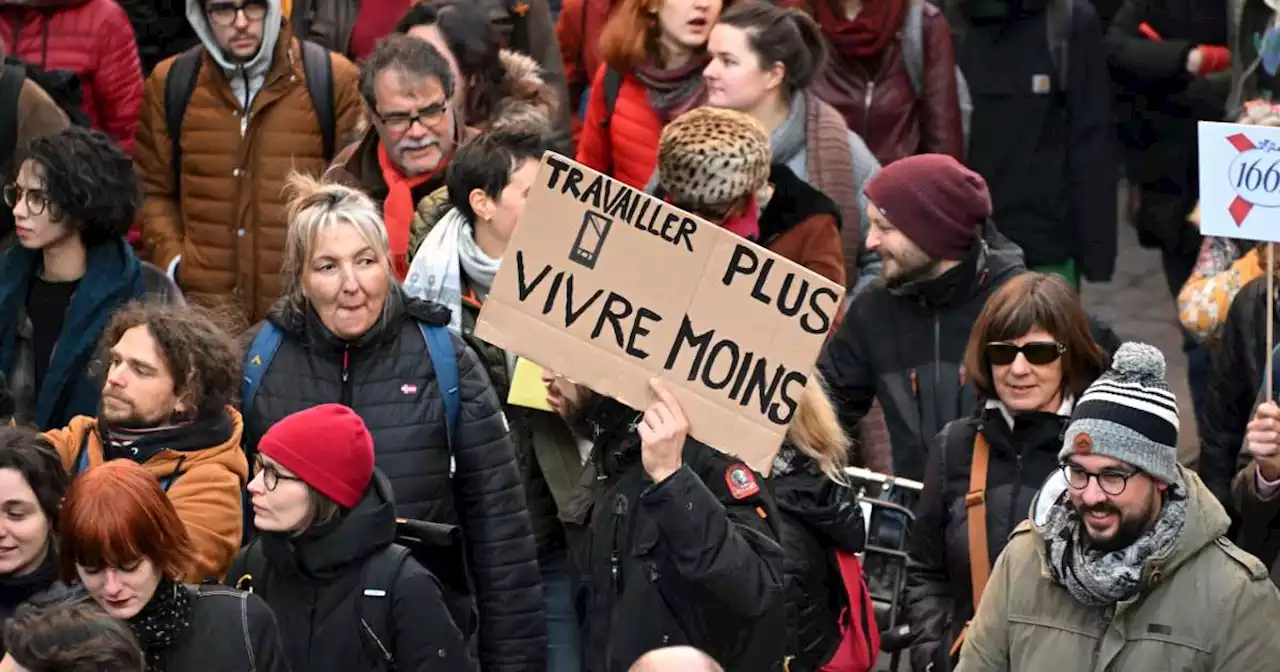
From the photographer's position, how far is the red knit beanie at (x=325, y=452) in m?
6.70

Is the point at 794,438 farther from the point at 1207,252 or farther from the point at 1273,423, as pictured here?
the point at 1207,252

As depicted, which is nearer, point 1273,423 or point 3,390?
point 1273,423

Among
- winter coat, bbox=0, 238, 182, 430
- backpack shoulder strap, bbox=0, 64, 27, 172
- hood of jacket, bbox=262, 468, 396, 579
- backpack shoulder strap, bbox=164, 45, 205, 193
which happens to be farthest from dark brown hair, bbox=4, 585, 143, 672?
backpack shoulder strap, bbox=164, 45, 205, 193

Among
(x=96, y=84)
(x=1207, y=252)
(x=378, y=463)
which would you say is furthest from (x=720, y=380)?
(x=96, y=84)

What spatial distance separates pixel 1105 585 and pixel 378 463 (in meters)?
2.17

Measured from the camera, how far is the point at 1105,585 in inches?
244

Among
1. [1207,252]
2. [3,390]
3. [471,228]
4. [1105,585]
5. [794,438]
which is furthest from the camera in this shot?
[1207,252]

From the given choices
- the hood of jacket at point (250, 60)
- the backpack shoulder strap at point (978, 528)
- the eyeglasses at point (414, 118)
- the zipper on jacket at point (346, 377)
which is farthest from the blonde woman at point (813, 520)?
the hood of jacket at point (250, 60)

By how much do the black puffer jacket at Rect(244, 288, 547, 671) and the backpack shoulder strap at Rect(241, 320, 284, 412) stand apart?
0.02 meters

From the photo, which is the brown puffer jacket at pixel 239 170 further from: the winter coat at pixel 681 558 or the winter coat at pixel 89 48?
the winter coat at pixel 681 558

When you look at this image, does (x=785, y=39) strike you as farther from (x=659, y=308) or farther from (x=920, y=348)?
(x=659, y=308)

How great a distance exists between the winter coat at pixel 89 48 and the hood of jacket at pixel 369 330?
2.66 meters

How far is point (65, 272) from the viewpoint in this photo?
8.45 m

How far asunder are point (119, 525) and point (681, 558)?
135 centimetres
